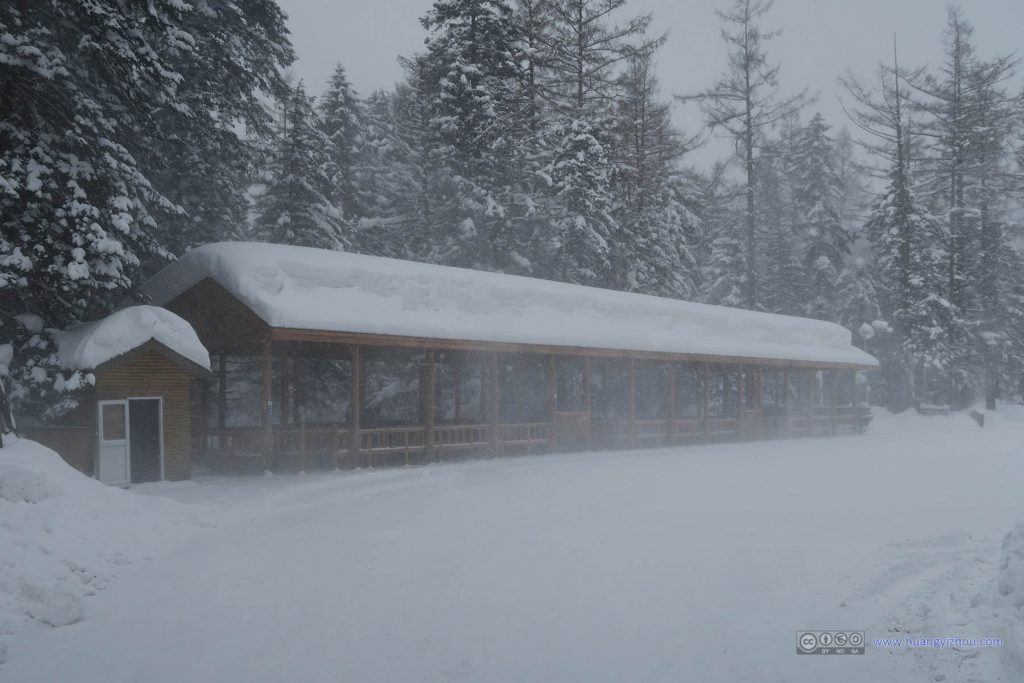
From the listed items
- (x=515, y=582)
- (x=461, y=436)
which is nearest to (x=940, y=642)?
(x=515, y=582)

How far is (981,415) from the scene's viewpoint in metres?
35.2

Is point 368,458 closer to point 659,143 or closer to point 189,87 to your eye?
A: point 189,87

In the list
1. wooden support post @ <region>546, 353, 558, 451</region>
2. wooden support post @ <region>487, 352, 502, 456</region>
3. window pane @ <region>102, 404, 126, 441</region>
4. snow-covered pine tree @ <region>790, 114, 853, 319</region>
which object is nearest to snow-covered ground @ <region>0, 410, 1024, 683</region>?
window pane @ <region>102, 404, 126, 441</region>

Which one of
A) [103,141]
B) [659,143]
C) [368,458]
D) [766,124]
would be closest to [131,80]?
[103,141]

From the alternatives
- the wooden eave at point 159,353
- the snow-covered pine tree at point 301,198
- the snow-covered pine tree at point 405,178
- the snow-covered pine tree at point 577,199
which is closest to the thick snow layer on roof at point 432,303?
the wooden eave at point 159,353

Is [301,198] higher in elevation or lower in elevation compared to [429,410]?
higher

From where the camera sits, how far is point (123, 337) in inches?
564

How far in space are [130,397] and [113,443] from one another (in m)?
0.90

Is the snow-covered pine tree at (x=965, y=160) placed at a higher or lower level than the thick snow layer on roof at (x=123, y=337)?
higher

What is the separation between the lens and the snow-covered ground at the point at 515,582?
6.22 metres

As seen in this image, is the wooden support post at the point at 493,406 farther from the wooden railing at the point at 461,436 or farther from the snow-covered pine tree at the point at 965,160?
the snow-covered pine tree at the point at 965,160

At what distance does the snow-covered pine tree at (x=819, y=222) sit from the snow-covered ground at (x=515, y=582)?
3545 cm

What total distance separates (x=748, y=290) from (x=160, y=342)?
121 ft

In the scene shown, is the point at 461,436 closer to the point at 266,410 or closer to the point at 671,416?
the point at 266,410
